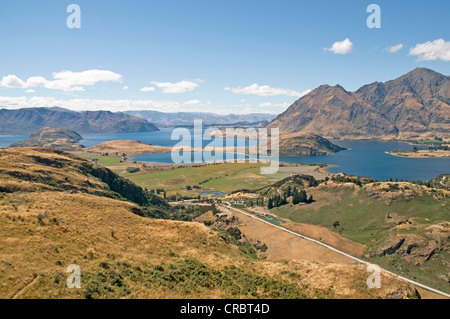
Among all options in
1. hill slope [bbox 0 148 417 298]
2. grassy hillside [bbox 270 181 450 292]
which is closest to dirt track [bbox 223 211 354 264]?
grassy hillside [bbox 270 181 450 292]

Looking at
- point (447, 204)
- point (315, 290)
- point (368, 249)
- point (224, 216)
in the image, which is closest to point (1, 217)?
point (315, 290)

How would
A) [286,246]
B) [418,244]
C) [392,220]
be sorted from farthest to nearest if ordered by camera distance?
[392,220]
[286,246]
[418,244]

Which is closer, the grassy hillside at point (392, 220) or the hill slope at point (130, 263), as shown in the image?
the hill slope at point (130, 263)

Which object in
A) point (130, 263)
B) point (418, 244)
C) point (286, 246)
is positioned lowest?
point (286, 246)

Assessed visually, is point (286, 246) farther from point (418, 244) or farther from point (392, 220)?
point (392, 220)

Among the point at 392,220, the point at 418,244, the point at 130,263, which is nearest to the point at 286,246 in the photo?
the point at 418,244

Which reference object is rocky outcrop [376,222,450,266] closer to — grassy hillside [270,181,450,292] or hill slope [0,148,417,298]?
grassy hillside [270,181,450,292]

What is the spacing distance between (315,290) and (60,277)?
3300 cm

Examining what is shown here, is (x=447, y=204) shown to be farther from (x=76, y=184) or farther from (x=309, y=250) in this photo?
(x=76, y=184)

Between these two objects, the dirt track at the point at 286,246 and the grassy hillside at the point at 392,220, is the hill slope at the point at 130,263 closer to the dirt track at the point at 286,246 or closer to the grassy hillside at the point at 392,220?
the dirt track at the point at 286,246

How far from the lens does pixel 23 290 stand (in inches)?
1172

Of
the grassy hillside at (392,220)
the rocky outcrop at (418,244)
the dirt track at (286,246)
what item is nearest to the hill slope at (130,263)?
the dirt track at (286,246)

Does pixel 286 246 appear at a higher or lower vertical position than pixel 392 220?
lower
